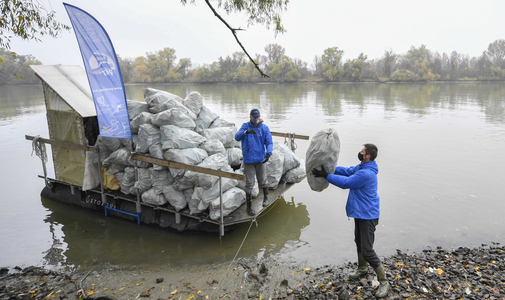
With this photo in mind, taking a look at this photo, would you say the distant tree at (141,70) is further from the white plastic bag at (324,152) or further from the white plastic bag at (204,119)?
the white plastic bag at (324,152)

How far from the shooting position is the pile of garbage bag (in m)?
5.26

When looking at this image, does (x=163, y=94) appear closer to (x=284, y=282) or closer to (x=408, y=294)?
(x=284, y=282)

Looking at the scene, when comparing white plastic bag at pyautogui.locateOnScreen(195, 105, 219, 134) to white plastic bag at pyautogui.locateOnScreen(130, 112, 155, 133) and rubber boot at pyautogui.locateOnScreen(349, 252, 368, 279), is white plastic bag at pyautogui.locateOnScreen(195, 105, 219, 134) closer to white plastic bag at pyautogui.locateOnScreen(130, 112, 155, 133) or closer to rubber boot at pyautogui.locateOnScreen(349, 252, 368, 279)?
white plastic bag at pyautogui.locateOnScreen(130, 112, 155, 133)

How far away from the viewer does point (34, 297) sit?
4020mm

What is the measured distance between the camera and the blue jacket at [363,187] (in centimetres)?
363

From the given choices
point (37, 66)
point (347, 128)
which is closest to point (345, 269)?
point (37, 66)

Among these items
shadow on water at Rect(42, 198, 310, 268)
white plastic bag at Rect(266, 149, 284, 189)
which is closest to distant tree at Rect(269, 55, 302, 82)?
white plastic bag at Rect(266, 149, 284, 189)

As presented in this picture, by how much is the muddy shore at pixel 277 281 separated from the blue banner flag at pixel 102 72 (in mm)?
2375

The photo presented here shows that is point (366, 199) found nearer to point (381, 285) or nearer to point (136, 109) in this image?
point (381, 285)

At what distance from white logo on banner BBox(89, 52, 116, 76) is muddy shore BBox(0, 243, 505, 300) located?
327 centimetres

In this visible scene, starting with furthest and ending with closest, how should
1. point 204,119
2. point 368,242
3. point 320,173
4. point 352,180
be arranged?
point 204,119 → point 320,173 → point 368,242 → point 352,180

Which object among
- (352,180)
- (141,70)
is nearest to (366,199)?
(352,180)

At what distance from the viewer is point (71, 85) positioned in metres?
6.77

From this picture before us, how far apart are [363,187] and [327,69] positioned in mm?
83684
